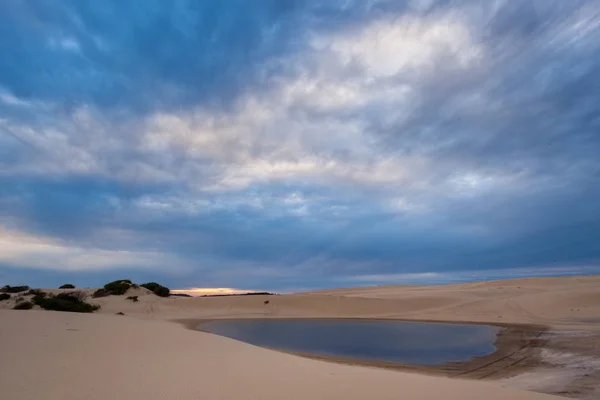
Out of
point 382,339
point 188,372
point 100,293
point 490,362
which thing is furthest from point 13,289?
point 490,362

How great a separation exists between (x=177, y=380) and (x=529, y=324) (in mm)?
16809

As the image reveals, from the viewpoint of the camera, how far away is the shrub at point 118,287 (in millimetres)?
27203

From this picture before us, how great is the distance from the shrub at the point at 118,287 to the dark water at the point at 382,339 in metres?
12.6

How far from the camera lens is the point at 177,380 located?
4680 mm

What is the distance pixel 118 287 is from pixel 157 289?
4453 millimetres

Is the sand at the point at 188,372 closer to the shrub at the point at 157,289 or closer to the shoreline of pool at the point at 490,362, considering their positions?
the shoreline of pool at the point at 490,362

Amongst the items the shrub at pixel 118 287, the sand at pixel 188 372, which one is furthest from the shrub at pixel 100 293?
the sand at pixel 188 372

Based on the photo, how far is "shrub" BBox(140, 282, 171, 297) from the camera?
A: 31.5 m

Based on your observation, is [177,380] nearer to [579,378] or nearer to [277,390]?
[277,390]

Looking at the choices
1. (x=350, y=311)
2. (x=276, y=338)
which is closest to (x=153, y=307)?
(x=350, y=311)

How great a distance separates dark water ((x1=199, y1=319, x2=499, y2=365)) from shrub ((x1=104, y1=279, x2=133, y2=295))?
12.6 metres

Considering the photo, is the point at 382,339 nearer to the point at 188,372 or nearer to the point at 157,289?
the point at 188,372

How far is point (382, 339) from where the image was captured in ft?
46.1

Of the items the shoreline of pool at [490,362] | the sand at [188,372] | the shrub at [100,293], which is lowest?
Answer: the shoreline of pool at [490,362]
